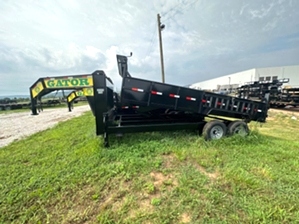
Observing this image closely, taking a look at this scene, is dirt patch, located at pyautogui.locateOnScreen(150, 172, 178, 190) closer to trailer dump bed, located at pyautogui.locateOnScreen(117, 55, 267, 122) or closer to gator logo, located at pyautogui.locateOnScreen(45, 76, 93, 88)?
trailer dump bed, located at pyautogui.locateOnScreen(117, 55, 267, 122)

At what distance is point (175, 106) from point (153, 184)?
2.25 meters

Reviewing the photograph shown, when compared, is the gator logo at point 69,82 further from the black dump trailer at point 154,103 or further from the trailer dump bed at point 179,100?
the trailer dump bed at point 179,100

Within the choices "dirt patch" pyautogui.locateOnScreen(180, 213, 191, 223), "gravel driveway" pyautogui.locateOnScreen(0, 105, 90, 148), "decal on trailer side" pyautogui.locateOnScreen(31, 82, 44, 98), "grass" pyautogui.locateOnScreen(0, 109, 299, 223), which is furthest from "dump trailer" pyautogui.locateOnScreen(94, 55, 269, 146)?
"gravel driveway" pyautogui.locateOnScreen(0, 105, 90, 148)

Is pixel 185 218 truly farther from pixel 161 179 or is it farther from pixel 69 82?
pixel 69 82

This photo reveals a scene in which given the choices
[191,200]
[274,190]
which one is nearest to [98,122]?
[191,200]

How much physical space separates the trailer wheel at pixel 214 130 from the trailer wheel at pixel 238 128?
0.70ft

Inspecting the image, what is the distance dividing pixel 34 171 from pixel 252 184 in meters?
4.06

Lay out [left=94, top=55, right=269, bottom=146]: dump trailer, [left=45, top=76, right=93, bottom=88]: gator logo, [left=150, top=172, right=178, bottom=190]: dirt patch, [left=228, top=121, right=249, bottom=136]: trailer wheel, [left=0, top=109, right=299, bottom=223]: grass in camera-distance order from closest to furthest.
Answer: [left=0, top=109, right=299, bottom=223]: grass < [left=150, top=172, right=178, bottom=190]: dirt patch < [left=45, top=76, right=93, bottom=88]: gator logo < [left=94, top=55, right=269, bottom=146]: dump trailer < [left=228, top=121, right=249, bottom=136]: trailer wheel

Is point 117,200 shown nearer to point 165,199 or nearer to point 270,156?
point 165,199

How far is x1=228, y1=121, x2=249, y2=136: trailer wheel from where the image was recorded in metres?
4.77

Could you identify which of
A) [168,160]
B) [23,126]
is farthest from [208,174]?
[23,126]

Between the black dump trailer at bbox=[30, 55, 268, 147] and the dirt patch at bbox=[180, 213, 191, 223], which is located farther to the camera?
the black dump trailer at bbox=[30, 55, 268, 147]

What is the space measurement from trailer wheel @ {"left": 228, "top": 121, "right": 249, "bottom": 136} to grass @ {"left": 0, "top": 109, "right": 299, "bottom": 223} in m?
0.50

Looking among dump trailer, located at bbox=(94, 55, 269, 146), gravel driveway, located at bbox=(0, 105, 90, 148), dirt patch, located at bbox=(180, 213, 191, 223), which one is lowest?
gravel driveway, located at bbox=(0, 105, 90, 148)
